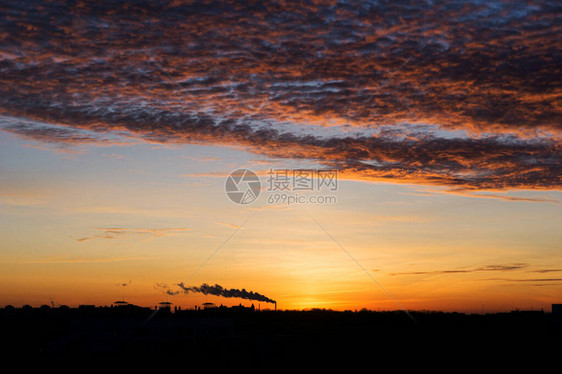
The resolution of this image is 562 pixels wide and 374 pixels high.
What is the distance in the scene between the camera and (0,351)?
90.1m

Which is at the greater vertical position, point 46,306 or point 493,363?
point 46,306

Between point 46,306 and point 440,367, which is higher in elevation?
point 46,306

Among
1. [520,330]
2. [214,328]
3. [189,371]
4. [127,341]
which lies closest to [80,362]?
[127,341]

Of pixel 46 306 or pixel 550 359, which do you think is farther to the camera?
pixel 46 306

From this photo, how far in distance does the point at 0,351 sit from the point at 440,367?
208ft

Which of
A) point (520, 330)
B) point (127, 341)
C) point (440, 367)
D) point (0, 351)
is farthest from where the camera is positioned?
point (520, 330)

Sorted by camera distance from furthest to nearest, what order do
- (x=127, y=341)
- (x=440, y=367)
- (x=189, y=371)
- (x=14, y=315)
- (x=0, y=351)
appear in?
(x=14, y=315) < (x=0, y=351) < (x=127, y=341) < (x=440, y=367) < (x=189, y=371)

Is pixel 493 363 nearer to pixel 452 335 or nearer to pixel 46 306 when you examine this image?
pixel 452 335

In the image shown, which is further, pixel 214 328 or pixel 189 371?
pixel 214 328

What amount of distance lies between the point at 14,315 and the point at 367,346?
103519 millimetres

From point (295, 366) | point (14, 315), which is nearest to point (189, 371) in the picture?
point (295, 366)

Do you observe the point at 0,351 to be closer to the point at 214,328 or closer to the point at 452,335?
the point at 214,328

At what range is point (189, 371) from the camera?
68.0 m

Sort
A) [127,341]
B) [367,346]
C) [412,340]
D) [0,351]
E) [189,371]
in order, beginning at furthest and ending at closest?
[412,340] → [367,346] → [0,351] → [127,341] → [189,371]
